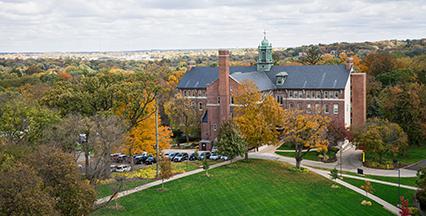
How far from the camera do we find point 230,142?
2050 inches

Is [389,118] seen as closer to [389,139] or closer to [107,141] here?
[389,139]

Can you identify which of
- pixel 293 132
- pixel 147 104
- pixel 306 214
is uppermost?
pixel 147 104

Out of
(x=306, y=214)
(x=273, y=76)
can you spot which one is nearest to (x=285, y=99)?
(x=273, y=76)

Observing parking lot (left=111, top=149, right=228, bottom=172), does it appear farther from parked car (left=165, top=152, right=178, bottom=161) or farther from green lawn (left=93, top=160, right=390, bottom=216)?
green lawn (left=93, top=160, right=390, bottom=216)

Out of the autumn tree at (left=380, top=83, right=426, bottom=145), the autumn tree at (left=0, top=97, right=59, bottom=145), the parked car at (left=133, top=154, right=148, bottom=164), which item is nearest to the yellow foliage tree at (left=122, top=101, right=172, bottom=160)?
the parked car at (left=133, top=154, right=148, bottom=164)

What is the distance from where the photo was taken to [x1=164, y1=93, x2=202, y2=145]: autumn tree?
69.6 metres

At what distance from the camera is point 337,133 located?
58.1 meters

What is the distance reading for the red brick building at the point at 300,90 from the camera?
2534 inches

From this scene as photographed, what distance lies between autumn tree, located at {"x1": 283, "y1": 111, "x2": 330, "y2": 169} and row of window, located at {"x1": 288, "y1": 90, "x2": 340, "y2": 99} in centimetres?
1438

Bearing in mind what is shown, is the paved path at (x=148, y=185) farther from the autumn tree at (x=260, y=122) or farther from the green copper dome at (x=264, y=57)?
the green copper dome at (x=264, y=57)

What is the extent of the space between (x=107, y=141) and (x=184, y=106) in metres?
31.5

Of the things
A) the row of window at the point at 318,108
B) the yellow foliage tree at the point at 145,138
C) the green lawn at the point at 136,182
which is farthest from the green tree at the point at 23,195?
the row of window at the point at 318,108

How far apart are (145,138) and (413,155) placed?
31.2 m

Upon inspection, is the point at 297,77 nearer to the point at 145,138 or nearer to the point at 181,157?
the point at 181,157
